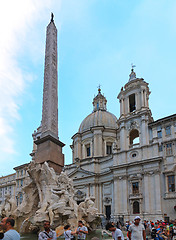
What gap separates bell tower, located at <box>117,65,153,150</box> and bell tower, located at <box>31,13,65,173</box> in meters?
18.5

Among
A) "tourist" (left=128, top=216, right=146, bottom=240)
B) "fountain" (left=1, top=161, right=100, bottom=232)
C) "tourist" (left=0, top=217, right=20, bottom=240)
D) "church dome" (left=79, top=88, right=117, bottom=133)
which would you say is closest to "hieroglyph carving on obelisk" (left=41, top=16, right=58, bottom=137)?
"fountain" (left=1, top=161, right=100, bottom=232)

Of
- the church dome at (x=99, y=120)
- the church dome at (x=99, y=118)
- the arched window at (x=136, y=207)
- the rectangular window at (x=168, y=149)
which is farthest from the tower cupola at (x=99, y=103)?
the arched window at (x=136, y=207)

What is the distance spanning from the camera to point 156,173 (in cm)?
3025

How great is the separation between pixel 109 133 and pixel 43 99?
2885 cm

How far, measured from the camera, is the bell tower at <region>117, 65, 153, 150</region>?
33406 millimetres

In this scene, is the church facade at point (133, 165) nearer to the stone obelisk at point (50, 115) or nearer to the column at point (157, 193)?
the column at point (157, 193)

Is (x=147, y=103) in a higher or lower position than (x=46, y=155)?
higher

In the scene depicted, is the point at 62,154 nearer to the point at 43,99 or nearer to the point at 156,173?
the point at 43,99

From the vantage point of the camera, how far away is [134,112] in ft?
116

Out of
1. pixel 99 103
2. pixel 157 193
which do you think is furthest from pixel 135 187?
pixel 99 103

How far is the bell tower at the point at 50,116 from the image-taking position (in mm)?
15227

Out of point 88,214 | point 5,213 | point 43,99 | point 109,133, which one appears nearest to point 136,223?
point 88,214

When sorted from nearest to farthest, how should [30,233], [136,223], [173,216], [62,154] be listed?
1. [136,223]
2. [30,233]
3. [62,154]
4. [173,216]

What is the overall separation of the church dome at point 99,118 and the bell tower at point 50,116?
2780cm
